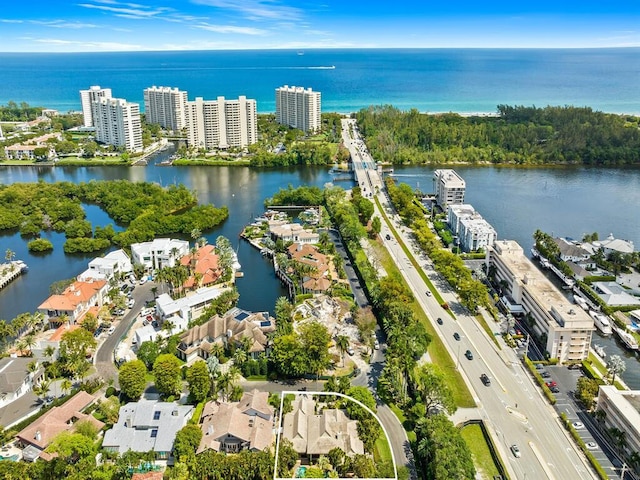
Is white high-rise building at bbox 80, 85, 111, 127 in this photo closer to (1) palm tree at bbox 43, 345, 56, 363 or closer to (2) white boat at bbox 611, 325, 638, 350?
(1) palm tree at bbox 43, 345, 56, 363

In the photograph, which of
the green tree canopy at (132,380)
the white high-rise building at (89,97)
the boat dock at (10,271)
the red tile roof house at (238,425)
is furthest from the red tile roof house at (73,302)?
the white high-rise building at (89,97)

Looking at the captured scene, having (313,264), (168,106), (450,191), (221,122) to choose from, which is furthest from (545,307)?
(168,106)

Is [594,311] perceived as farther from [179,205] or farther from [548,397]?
[179,205]

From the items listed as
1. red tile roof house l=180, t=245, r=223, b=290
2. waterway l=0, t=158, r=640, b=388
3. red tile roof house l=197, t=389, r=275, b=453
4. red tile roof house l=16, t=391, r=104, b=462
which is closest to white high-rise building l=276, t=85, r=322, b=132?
waterway l=0, t=158, r=640, b=388

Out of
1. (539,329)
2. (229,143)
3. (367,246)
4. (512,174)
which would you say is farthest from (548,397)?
(229,143)

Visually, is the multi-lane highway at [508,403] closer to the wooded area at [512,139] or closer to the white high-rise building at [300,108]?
the wooded area at [512,139]

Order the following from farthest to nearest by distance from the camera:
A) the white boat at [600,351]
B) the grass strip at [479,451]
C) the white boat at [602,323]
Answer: the white boat at [602,323]
the white boat at [600,351]
the grass strip at [479,451]
